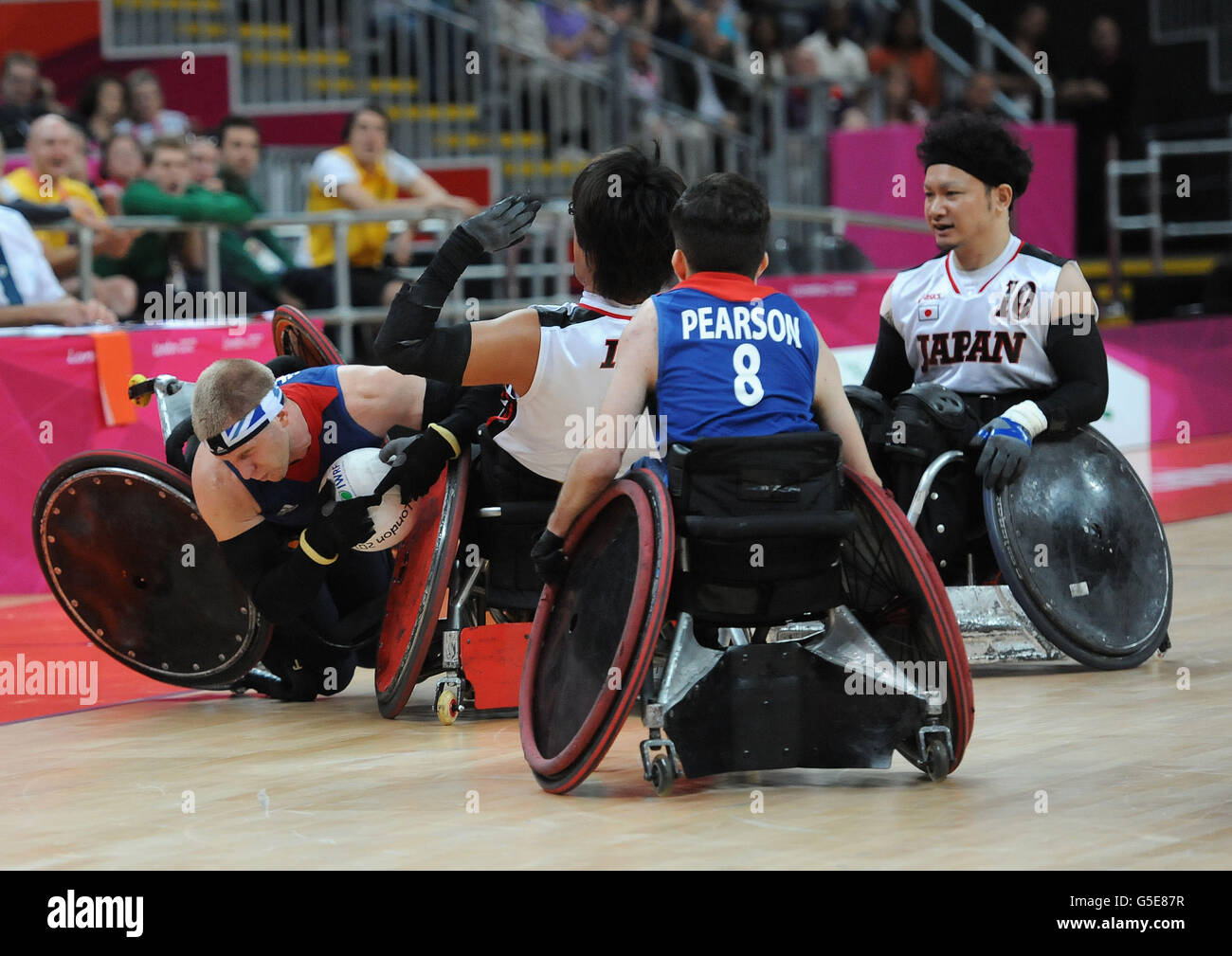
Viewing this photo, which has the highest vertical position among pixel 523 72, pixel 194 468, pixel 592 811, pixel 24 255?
pixel 523 72

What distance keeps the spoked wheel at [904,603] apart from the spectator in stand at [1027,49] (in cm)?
1523

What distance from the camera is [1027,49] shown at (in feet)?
67.4

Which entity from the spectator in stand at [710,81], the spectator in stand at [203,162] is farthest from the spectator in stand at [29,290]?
the spectator in stand at [710,81]

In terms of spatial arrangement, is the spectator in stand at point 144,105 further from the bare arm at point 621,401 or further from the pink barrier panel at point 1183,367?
the bare arm at point 621,401

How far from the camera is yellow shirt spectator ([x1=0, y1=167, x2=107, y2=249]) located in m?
11.1

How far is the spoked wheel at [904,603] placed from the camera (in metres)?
4.93

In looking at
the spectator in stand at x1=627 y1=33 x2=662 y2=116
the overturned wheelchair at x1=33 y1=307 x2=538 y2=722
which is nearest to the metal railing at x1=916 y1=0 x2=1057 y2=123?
the spectator in stand at x1=627 y1=33 x2=662 y2=116

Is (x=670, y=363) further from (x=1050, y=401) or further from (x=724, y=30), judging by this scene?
(x=724, y=30)

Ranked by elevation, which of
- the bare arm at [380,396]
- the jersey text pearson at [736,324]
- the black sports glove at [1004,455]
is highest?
the jersey text pearson at [736,324]

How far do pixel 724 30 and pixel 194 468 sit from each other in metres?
13.7

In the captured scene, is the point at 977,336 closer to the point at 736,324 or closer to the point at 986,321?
the point at 986,321

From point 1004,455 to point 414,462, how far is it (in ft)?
6.74
